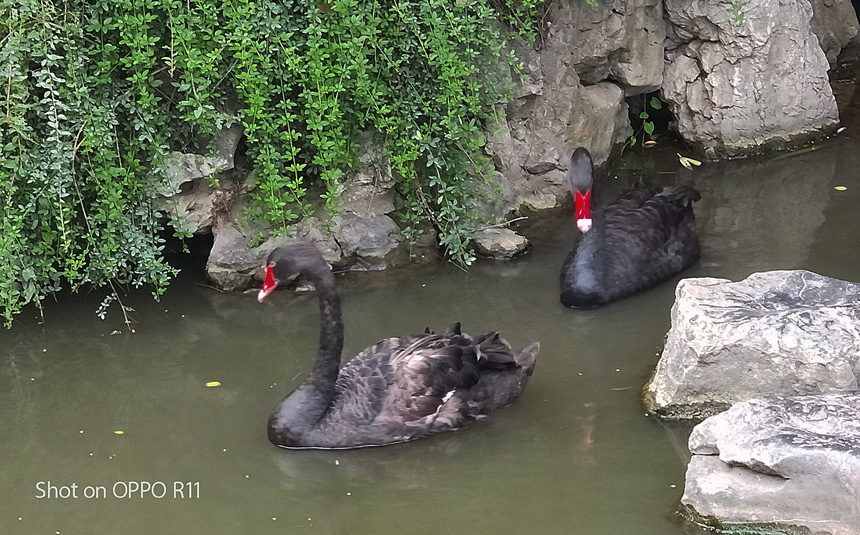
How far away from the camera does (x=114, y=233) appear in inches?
214

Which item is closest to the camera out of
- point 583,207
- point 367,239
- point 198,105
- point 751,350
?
point 751,350

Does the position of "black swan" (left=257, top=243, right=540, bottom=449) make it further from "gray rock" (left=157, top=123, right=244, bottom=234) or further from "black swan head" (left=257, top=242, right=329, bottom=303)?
"gray rock" (left=157, top=123, right=244, bottom=234)

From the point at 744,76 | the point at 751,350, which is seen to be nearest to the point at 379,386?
the point at 751,350

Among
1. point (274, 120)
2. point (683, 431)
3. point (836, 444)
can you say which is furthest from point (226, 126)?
point (836, 444)

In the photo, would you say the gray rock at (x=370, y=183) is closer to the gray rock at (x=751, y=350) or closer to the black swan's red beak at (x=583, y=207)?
the black swan's red beak at (x=583, y=207)

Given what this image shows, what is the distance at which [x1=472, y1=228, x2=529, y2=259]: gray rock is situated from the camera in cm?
615

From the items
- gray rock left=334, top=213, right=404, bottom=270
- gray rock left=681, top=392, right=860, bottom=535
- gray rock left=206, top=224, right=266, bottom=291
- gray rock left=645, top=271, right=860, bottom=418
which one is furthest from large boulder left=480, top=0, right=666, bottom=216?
gray rock left=681, top=392, right=860, bottom=535

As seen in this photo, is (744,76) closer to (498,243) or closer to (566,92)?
(566,92)

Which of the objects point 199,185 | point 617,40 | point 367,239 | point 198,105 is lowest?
point 367,239

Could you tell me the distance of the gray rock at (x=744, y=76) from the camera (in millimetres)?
7465

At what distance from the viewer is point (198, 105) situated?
532cm

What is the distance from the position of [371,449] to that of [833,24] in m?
6.37

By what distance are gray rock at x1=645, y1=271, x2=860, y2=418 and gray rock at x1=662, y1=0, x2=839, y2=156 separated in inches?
119

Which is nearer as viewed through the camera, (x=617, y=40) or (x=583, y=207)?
(x=583, y=207)
